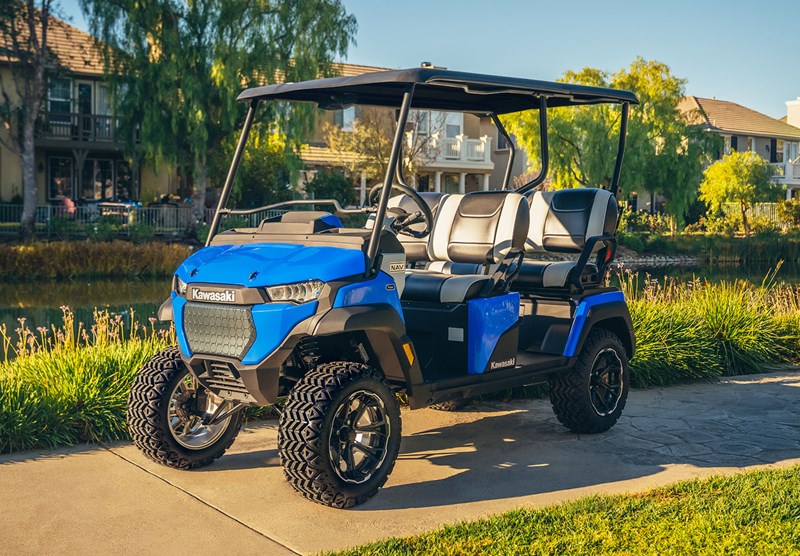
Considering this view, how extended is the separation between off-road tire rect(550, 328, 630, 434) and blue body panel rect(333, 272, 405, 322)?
1.95 metres

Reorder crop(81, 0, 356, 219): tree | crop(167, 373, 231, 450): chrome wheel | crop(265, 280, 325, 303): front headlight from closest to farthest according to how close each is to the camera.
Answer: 1. crop(265, 280, 325, 303): front headlight
2. crop(167, 373, 231, 450): chrome wheel
3. crop(81, 0, 356, 219): tree

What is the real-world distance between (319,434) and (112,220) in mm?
26382

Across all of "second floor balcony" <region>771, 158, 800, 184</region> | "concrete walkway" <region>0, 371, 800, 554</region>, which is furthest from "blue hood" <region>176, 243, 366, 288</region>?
"second floor balcony" <region>771, 158, 800, 184</region>

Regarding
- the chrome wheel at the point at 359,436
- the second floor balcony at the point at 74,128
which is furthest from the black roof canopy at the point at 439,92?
the second floor balcony at the point at 74,128

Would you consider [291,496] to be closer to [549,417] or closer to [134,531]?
[134,531]

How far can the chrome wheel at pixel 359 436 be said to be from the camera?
17.0 feet

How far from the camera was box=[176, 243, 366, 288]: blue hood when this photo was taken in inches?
201

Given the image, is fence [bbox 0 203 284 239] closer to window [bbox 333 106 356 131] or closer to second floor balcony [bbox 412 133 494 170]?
window [bbox 333 106 356 131]

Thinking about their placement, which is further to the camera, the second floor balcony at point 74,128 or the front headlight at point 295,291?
the second floor balcony at point 74,128

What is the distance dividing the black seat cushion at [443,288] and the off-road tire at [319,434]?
42.6 inches

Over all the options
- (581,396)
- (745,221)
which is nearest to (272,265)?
(581,396)

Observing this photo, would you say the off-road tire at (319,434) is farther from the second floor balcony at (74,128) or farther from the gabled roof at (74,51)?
the gabled roof at (74,51)

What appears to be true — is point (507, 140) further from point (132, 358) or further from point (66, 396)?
point (66, 396)

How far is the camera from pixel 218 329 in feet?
17.3
